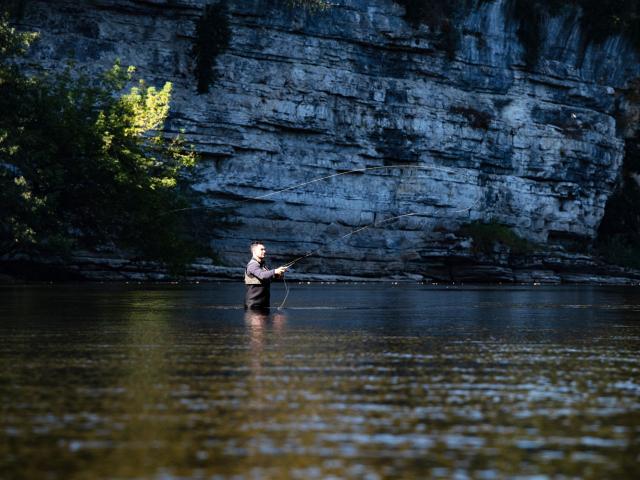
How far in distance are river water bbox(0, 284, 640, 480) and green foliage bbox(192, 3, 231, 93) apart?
165 ft

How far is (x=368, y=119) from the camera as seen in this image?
7694 centimetres

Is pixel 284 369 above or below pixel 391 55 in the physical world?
below

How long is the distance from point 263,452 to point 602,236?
8833 cm

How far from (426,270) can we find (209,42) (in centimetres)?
1904

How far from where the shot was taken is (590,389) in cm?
1255

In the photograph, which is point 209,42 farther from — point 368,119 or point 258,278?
point 258,278

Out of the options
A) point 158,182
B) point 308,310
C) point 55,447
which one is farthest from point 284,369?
point 158,182

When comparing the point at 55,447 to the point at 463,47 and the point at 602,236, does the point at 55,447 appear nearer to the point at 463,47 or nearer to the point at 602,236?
the point at 463,47

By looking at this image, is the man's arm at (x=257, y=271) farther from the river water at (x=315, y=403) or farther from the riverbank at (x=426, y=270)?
the riverbank at (x=426, y=270)

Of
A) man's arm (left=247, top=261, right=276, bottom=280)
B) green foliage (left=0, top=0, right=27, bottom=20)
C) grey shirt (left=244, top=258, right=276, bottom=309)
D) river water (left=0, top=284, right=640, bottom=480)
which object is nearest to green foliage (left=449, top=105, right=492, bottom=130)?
green foliage (left=0, top=0, right=27, bottom=20)

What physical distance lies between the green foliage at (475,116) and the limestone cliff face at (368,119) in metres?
0.11

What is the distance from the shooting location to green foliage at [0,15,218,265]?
135 ft

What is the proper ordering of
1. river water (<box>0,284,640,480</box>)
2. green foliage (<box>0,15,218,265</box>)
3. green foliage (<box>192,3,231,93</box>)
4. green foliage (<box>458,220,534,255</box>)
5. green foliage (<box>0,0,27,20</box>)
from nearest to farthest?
river water (<box>0,284,640,480</box>) → green foliage (<box>0,15,218,265</box>) → green foliage (<box>0,0,27,20</box>) → green foliage (<box>192,3,231,93</box>) → green foliage (<box>458,220,534,255</box>)

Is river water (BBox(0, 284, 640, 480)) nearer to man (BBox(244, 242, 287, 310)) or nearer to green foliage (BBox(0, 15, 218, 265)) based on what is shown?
man (BBox(244, 242, 287, 310))
